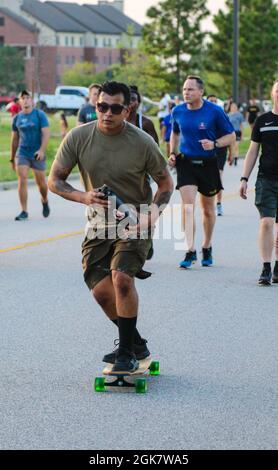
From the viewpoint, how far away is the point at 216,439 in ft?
19.2

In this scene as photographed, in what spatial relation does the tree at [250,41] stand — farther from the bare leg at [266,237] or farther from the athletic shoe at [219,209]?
the bare leg at [266,237]

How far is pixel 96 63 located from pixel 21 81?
29475 millimetres

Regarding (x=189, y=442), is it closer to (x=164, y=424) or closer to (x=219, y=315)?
(x=164, y=424)

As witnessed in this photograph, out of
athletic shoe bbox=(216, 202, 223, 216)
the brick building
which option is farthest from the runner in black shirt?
the brick building

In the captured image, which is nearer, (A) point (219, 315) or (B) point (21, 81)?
(A) point (219, 315)

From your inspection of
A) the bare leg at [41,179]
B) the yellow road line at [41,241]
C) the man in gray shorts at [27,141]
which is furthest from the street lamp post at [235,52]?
the yellow road line at [41,241]

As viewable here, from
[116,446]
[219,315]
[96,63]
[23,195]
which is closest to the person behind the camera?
[116,446]

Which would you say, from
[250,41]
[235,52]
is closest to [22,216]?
[235,52]

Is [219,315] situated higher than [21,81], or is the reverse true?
[219,315]

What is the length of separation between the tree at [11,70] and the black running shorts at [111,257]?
415 feet

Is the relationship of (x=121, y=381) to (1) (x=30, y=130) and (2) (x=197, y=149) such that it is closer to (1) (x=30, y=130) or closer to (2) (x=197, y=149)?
(2) (x=197, y=149)

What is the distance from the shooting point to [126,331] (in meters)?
7.14

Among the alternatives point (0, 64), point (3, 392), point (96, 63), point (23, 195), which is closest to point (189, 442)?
point (3, 392)

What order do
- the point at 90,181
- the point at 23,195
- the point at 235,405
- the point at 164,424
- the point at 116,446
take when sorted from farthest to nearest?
1. the point at 23,195
2. the point at 90,181
3. the point at 235,405
4. the point at 164,424
5. the point at 116,446
